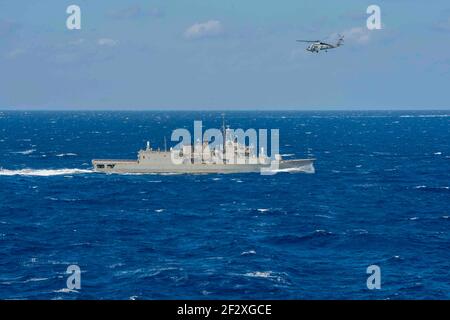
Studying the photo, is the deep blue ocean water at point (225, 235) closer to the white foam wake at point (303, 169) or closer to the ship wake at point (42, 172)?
the ship wake at point (42, 172)

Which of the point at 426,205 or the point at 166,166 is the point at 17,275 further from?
the point at 166,166

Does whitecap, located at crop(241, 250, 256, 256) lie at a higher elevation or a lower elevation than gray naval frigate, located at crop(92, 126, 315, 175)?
lower

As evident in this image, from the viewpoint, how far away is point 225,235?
2803 inches

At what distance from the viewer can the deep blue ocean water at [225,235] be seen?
169 ft

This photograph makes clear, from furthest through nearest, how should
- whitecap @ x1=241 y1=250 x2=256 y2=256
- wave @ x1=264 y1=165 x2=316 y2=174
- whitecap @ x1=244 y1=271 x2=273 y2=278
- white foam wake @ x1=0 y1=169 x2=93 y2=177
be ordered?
wave @ x1=264 y1=165 x2=316 y2=174
white foam wake @ x1=0 y1=169 x2=93 y2=177
whitecap @ x1=241 y1=250 x2=256 y2=256
whitecap @ x1=244 y1=271 x2=273 y2=278

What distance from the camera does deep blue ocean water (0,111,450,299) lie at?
169 feet

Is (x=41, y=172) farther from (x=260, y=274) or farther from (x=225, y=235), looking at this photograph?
(x=260, y=274)

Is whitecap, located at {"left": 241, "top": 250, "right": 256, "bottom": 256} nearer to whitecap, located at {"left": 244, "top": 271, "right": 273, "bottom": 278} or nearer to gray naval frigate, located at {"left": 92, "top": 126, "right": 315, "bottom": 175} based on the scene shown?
whitecap, located at {"left": 244, "top": 271, "right": 273, "bottom": 278}

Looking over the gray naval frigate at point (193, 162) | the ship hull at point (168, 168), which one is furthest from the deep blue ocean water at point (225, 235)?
the gray naval frigate at point (193, 162)

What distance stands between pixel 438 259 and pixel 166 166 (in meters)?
78.9

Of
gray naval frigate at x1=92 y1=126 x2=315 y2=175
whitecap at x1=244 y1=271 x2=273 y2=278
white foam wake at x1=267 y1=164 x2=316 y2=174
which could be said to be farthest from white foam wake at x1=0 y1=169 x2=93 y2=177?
whitecap at x1=244 y1=271 x2=273 y2=278

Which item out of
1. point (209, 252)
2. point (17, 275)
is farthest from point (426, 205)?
point (17, 275)

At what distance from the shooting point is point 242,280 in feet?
174

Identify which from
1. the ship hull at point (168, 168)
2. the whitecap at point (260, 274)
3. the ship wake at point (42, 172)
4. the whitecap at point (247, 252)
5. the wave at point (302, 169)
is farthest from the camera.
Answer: the wave at point (302, 169)
